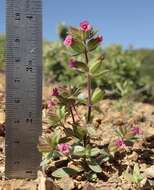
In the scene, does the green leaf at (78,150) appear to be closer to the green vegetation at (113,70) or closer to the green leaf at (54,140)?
the green leaf at (54,140)

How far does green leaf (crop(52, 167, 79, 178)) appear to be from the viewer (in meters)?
3.22

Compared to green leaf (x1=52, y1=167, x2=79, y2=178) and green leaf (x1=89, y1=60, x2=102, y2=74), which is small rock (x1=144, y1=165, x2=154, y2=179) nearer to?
green leaf (x1=52, y1=167, x2=79, y2=178)

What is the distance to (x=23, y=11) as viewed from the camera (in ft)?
10.00

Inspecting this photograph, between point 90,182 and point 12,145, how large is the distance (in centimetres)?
57

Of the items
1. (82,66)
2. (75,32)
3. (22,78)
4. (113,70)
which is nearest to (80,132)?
(82,66)

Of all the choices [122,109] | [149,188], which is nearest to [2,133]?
[149,188]

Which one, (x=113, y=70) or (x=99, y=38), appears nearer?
(x=99, y=38)

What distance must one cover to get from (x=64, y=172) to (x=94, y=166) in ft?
0.65

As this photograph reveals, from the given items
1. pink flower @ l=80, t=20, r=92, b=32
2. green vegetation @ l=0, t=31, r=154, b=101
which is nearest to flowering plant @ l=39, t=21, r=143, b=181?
pink flower @ l=80, t=20, r=92, b=32

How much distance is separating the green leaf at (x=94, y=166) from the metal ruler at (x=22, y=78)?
1.29 ft

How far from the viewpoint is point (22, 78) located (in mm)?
3072

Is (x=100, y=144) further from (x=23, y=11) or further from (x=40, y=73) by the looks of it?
(x=23, y=11)

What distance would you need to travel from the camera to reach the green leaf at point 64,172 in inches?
127

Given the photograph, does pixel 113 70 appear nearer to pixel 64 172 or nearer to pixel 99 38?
pixel 99 38
